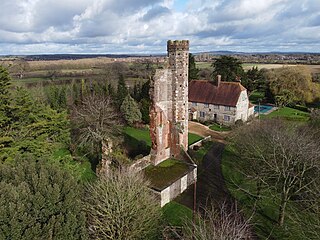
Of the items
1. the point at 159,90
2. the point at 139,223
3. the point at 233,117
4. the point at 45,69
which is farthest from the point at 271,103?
the point at 45,69

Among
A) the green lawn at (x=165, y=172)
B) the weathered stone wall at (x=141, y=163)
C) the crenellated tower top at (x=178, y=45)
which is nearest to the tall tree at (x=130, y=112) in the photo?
→ the green lawn at (x=165, y=172)

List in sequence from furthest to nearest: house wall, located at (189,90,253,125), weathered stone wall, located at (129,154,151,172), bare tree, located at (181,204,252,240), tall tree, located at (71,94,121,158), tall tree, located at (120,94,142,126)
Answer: house wall, located at (189,90,253,125)
tall tree, located at (120,94,142,126)
tall tree, located at (71,94,121,158)
weathered stone wall, located at (129,154,151,172)
bare tree, located at (181,204,252,240)

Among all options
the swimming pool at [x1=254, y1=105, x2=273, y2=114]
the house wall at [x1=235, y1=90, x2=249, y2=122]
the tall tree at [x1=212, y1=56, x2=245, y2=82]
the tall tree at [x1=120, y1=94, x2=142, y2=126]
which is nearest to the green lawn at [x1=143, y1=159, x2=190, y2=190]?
the tall tree at [x1=120, y1=94, x2=142, y2=126]

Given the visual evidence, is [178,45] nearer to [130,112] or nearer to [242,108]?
[130,112]

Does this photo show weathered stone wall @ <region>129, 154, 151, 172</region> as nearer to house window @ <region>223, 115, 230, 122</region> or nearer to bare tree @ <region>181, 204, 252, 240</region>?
bare tree @ <region>181, 204, 252, 240</region>

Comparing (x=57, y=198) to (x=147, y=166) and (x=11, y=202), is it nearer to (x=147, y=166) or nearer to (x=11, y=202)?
(x=11, y=202)

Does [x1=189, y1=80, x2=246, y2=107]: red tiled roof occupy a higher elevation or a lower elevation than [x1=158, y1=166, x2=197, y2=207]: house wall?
higher
